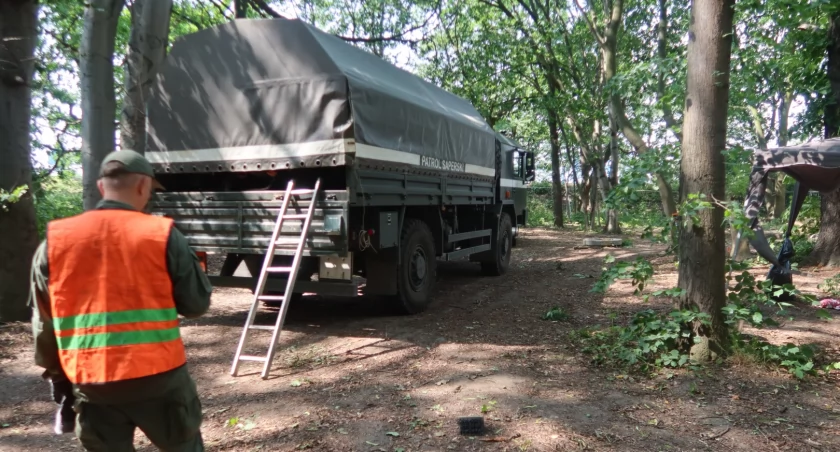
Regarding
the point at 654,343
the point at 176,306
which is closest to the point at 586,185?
Answer: the point at 654,343

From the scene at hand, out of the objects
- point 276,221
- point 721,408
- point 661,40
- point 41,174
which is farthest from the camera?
point 661,40

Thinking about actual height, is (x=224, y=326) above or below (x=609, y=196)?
below

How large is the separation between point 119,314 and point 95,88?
5.64 meters

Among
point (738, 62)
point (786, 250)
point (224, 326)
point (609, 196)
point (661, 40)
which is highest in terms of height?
point (661, 40)

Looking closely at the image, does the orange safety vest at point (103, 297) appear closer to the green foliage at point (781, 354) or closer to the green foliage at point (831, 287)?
the green foliage at point (781, 354)

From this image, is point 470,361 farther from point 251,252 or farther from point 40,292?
point 40,292

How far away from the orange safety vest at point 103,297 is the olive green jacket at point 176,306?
2.0 inches

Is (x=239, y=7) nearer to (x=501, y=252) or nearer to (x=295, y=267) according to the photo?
(x=501, y=252)

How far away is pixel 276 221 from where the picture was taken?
5.38 meters

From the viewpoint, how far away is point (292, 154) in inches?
216

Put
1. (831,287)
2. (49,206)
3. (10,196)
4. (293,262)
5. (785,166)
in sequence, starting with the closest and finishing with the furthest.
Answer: (293,262), (10,196), (785,166), (831,287), (49,206)

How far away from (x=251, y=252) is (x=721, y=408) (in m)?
4.47

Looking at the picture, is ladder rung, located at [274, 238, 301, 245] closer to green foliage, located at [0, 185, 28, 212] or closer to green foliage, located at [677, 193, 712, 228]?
green foliage, located at [0, 185, 28, 212]

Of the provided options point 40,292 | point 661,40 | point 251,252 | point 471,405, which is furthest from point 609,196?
point 661,40
